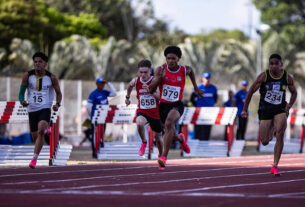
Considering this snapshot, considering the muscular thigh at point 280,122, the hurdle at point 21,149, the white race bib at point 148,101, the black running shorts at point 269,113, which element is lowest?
the hurdle at point 21,149

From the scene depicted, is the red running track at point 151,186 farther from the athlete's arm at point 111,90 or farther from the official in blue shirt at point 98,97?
the athlete's arm at point 111,90

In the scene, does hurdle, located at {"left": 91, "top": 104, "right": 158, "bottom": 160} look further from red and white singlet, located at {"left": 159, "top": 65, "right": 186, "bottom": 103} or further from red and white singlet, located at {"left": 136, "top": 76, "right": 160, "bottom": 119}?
red and white singlet, located at {"left": 159, "top": 65, "right": 186, "bottom": 103}

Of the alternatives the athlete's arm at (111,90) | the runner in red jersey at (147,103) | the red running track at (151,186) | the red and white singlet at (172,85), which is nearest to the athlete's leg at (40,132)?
the red running track at (151,186)

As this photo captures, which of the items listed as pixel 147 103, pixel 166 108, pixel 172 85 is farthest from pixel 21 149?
pixel 172 85

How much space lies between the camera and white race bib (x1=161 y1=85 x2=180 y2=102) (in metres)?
12.3

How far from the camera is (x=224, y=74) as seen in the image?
166 feet

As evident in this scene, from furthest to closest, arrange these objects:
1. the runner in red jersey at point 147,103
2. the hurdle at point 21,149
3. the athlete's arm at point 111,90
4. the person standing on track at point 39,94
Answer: the athlete's arm at point 111,90, the hurdle at point 21,149, the runner in red jersey at point 147,103, the person standing on track at point 39,94

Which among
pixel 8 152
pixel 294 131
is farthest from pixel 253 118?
pixel 8 152

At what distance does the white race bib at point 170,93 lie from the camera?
12305mm

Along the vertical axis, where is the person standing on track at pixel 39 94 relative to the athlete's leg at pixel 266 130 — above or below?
above

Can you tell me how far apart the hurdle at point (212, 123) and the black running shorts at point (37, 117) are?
261 inches

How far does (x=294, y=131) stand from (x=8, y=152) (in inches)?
662

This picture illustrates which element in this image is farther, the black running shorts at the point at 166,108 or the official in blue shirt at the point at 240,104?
the official in blue shirt at the point at 240,104

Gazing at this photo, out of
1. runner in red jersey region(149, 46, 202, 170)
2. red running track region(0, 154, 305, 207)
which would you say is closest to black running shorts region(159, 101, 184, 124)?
runner in red jersey region(149, 46, 202, 170)
